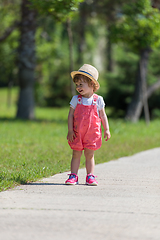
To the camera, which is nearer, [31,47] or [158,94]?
[31,47]

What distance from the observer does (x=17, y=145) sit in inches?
360

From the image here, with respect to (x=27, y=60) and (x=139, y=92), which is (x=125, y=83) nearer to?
(x=139, y=92)

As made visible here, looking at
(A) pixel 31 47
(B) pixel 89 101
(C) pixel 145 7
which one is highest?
(C) pixel 145 7

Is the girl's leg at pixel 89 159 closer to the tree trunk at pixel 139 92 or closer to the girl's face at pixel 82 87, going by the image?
the girl's face at pixel 82 87

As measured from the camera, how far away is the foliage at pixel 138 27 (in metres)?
14.6

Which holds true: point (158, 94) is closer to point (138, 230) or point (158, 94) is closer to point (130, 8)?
point (130, 8)

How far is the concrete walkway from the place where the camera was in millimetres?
3160

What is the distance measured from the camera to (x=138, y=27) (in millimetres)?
15211

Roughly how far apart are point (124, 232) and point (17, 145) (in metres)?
6.24

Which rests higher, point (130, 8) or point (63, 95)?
point (130, 8)

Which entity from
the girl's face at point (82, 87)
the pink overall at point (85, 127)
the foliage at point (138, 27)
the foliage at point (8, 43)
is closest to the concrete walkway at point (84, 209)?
the pink overall at point (85, 127)

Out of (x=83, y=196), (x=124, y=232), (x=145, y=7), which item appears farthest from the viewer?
(x=145, y=7)

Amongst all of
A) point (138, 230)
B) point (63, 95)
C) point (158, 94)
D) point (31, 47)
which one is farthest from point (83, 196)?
point (63, 95)

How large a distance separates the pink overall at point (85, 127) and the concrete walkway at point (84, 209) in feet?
1.78
